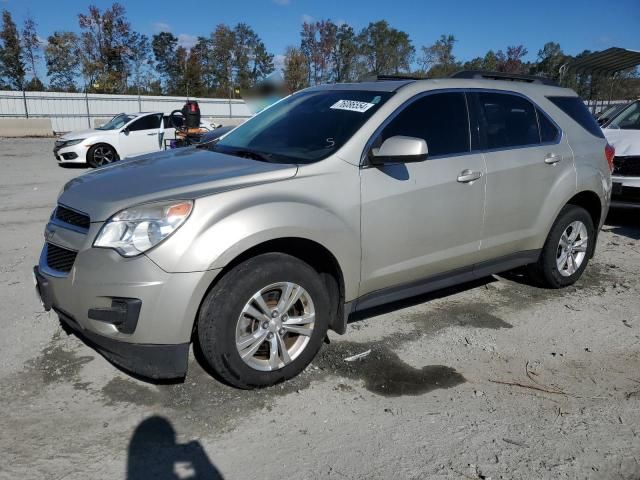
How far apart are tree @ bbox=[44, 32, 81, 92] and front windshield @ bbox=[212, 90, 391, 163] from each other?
125 ft

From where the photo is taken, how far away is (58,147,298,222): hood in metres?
2.89

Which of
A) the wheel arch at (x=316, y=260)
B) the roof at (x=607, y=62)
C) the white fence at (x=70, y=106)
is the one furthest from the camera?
the white fence at (x=70, y=106)

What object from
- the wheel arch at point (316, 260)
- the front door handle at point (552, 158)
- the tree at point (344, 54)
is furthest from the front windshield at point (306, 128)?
the tree at point (344, 54)

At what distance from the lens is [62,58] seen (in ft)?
123

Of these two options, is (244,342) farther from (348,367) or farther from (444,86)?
(444,86)

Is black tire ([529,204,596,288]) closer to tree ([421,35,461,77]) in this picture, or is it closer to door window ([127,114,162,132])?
door window ([127,114,162,132])

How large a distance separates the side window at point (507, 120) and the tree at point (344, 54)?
3750 centimetres

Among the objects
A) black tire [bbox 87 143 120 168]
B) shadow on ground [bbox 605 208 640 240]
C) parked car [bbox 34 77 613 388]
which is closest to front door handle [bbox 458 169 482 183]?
parked car [bbox 34 77 613 388]

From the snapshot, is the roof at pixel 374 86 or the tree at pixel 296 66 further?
the tree at pixel 296 66

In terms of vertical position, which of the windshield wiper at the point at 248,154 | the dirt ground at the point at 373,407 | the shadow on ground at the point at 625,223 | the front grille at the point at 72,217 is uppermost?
the windshield wiper at the point at 248,154

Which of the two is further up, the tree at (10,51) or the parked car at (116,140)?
the tree at (10,51)

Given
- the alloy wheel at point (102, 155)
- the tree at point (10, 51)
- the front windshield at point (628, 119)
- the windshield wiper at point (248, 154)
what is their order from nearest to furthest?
the windshield wiper at point (248, 154) → the front windshield at point (628, 119) → the alloy wheel at point (102, 155) → the tree at point (10, 51)

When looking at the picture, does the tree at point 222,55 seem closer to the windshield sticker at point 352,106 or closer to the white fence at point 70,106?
the white fence at point 70,106

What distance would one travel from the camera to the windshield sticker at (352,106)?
3.68 metres
